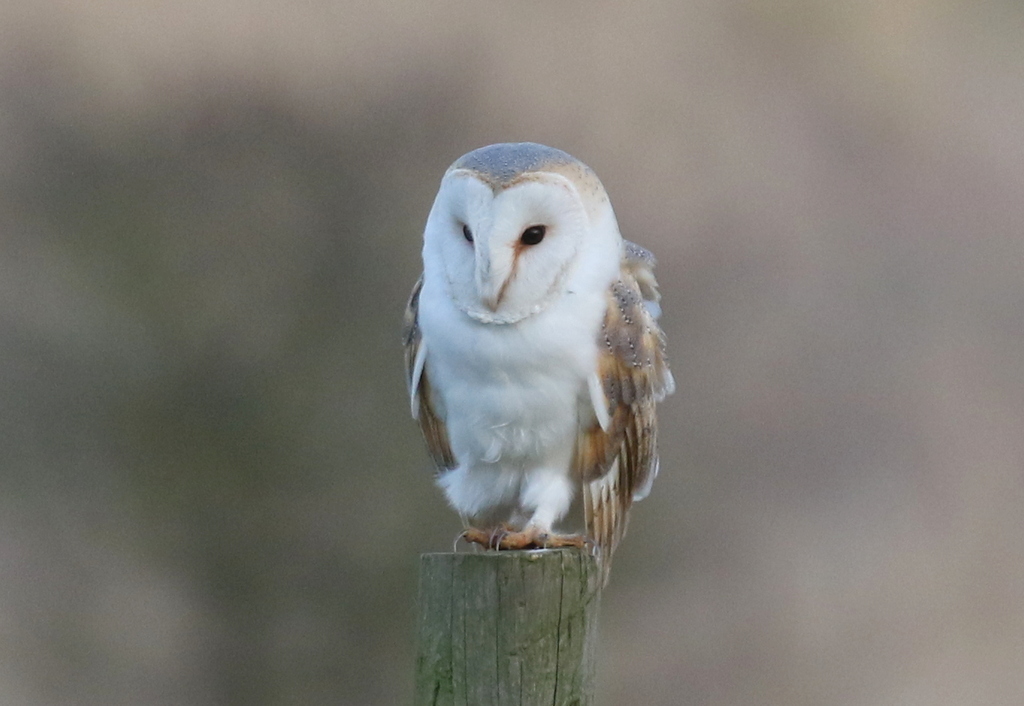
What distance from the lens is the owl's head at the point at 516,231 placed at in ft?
6.20

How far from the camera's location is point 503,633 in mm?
1546

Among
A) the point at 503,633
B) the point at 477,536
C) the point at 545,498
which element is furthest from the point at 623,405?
the point at 503,633

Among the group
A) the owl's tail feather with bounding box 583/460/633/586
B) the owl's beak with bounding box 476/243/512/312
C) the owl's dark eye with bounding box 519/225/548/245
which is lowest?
the owl's tail feather with bounding box 583/460/633/586

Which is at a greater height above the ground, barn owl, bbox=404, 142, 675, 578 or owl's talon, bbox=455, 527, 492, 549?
barn owl, bbox=404, 142, 675, 578

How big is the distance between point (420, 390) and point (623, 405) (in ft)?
1.28

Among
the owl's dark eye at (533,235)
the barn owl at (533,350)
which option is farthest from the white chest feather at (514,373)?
the owl's dark eye at (533,235)

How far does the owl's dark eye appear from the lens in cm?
195

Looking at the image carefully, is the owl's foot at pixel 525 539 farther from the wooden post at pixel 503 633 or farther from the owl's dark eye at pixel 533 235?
the owl's dark eye at pixel 533 235

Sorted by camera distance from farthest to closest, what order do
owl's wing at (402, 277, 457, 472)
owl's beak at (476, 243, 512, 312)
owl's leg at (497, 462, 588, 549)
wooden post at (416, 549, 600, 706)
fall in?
owl's wing at (402, 277, 457, 472) < owl's leg at (497, 462, 588, 549) < owl's beak at (476, 243, 512, 312) < wooden post at (416, 549, 600, 706)

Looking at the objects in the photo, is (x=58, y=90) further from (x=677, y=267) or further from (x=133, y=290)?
(x=677, y=267)

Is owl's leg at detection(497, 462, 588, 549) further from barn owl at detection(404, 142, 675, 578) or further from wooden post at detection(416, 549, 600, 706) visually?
wooden post at detection(416, 549, 600, 706)

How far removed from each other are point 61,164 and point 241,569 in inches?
64.2

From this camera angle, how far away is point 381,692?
4.42 metres

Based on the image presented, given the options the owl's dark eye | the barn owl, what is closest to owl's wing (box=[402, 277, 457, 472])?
the barn owl
